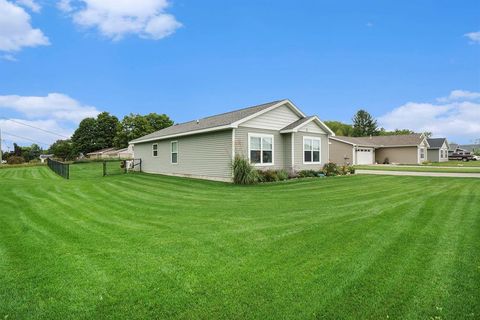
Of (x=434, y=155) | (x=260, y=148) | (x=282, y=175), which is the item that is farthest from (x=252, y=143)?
(x=434, y=155)

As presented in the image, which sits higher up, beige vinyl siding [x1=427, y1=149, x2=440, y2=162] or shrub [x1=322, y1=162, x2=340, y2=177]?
beige vinyl siding [x1=427, y1=149, x2=440, y2=162]

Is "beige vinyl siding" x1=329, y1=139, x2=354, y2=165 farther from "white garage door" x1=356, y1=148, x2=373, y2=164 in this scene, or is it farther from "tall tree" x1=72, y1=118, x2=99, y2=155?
"tall tree" x1=72, y1=118, x2=99, y2=155

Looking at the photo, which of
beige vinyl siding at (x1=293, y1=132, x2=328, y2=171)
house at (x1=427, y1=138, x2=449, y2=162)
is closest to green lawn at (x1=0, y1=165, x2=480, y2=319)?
beige vinyl siding at (x1=293, y1=132, x2=328, y2=171)

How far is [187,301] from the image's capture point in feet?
10.1

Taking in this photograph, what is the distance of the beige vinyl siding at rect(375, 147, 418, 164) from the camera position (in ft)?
123

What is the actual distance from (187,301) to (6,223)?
19.8 feet

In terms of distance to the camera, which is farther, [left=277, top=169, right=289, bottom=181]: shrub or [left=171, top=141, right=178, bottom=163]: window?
[left=171, top=141, right=178, bottom=163]: window

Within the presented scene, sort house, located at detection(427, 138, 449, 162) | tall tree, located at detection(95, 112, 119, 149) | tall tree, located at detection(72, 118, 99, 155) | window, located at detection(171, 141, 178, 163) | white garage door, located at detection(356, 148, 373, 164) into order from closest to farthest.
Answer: window, located at detection(171, 141, 178, 163) → white garage door, located at detection(356, 148, 373, 164) → house, located at detection(427, 138, 449, 162) → tall tree, located at detection(72, 118, 99, 155) → tall tree, located at detection(95, 112, 119, 149)

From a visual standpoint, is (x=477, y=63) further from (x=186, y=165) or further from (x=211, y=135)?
(x=186, y=165)

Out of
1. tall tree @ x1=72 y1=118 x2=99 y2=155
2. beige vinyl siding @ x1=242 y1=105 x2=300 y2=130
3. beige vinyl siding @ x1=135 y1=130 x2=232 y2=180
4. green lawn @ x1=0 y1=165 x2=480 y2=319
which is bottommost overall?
green lawn @ x1=0 y1=165 x2=480 y2=319

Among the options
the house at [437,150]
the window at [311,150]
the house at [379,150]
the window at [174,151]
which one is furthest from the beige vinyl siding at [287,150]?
the house at [437,150]

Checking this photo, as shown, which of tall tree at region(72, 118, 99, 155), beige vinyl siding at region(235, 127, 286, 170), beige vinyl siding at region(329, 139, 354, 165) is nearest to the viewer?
beige vinyl siding at region(235, 127, 286, 170)

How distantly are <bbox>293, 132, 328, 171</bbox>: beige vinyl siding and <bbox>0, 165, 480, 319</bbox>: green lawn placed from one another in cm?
935

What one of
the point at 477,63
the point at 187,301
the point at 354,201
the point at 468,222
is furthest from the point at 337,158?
the point at 187,301
